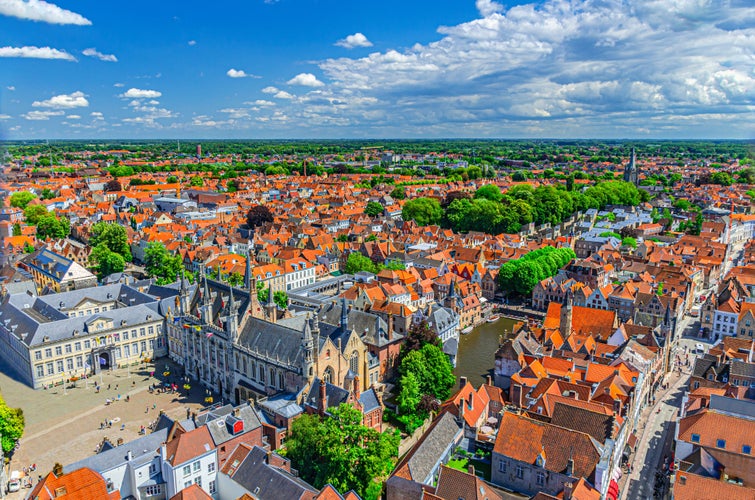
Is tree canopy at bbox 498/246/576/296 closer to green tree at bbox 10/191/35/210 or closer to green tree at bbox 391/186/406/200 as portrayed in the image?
green tree at bbox 391/186/406/200

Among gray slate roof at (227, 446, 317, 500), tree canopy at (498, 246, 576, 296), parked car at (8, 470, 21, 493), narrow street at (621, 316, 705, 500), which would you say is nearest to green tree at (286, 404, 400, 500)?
gray slate roof at (227, 446, 317, 500)

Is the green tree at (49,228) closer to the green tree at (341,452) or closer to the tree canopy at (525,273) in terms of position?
the tree canopy at (525,273)

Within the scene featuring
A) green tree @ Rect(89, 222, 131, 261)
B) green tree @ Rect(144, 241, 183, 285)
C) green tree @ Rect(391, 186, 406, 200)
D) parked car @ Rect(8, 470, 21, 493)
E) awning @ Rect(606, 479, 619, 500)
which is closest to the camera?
awning @ Rect(606, 479, 619, 500)

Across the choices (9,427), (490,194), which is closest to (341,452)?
(9,427)

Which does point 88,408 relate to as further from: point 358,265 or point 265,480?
point 358,265

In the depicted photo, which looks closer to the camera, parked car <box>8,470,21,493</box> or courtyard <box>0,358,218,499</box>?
parked car <box>8,470,21,493</box>

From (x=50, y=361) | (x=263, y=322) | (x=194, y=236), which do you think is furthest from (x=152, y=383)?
(x=194, y=236)

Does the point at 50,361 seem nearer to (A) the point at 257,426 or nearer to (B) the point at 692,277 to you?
(A) the point at 257,426
